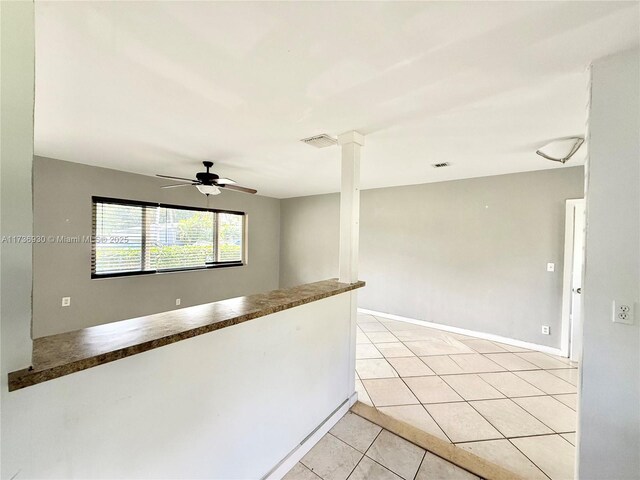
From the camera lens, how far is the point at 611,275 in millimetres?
1258

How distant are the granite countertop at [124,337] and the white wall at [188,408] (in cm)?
7

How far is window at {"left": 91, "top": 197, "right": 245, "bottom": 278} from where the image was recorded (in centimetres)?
377

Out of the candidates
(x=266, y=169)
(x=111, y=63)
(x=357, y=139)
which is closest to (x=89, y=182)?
(x=266, y=169)

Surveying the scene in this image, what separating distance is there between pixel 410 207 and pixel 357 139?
8.34 ft

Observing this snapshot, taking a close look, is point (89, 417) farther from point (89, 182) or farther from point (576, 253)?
point (576, 253)

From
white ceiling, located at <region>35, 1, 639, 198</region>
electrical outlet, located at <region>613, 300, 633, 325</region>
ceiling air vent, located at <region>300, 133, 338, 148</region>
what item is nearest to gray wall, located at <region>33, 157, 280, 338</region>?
white ceiling, located at <region>35, 1, 639, 198</region>

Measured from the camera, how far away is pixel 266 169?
146 inches

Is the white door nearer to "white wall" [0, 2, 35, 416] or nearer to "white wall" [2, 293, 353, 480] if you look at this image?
"white wall" [2, 293, 353, 480]

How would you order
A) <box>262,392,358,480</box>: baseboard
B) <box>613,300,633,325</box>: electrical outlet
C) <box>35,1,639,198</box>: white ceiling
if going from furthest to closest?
1. <box>262,392,358,480</box>: baseboard
2. <box>613,300,633,325</box>: electrical outlet
3. <box>35,1,639,198</box>: white ceiling

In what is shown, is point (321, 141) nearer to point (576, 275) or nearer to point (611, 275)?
point (611, 275)

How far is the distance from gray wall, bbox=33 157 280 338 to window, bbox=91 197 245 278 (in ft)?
0.41

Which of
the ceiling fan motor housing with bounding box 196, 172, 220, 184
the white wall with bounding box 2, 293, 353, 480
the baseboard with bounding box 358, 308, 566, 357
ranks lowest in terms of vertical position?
the baseboard with bounding box 358, 308, 566, 357

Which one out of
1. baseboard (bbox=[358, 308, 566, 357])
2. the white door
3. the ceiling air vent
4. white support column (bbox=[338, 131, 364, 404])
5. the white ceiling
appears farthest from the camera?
baseboard (bbox=[358, 308, 566, 357])

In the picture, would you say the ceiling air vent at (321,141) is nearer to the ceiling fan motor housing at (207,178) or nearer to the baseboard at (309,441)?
the ceiling fan motor housing at (207,178)
